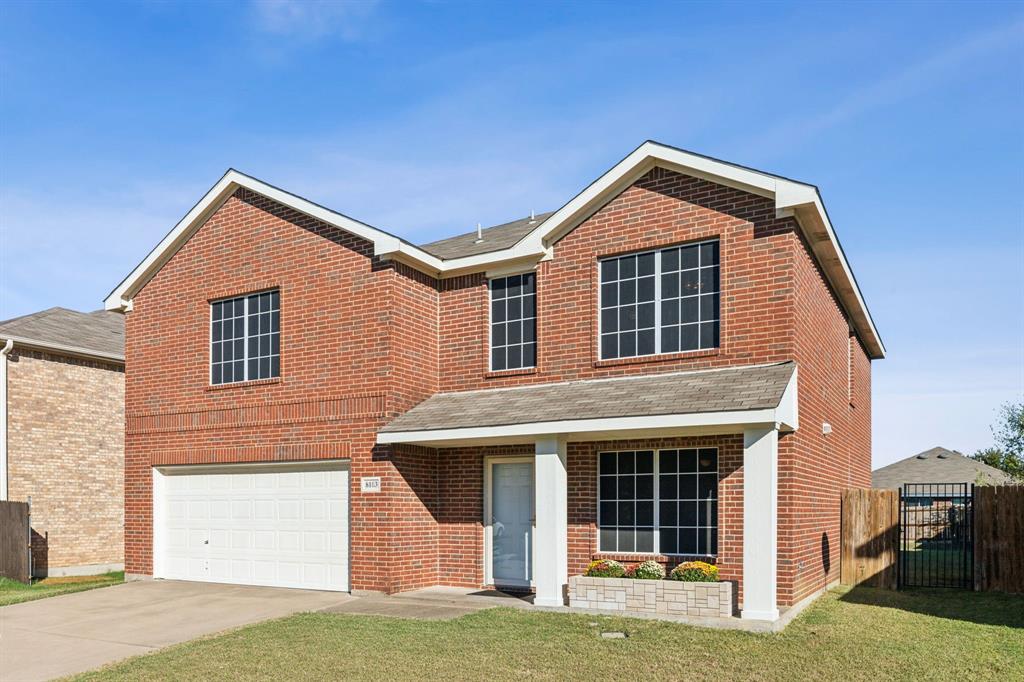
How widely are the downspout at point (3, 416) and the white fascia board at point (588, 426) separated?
1051 cm

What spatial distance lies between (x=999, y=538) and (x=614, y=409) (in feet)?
26.9

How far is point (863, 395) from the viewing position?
69.1 feet

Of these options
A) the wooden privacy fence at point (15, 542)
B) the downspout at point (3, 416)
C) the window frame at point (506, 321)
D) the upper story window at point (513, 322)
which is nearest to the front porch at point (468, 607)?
the window frame at point (506, 321)

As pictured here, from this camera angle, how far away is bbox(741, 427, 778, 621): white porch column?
11008mm

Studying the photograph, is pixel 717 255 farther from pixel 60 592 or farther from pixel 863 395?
pixel 60 592

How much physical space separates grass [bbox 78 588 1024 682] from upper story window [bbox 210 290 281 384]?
574cm

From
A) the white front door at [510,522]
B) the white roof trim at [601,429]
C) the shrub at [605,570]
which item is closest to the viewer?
the white roof trim at [601,429]

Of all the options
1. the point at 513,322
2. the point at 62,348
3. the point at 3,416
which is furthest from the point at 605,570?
the point at 62,348

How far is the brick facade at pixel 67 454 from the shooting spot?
64.7 ft

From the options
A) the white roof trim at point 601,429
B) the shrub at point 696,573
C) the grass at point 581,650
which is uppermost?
the white roof trim at point 601,429

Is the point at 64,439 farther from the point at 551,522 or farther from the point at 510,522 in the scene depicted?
the point at 551,522

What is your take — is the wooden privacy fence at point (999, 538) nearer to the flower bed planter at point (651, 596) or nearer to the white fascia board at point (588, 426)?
the flower bed planter at point (651, 596)

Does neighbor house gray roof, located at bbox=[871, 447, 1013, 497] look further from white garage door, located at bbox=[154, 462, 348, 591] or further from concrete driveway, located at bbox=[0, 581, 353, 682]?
concrete driveway, located at bbox=[0, 581, 353, 682]

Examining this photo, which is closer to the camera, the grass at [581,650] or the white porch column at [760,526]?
the grass at [581,650]
